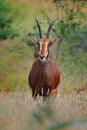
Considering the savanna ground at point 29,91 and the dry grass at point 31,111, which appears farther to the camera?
the dry grass at point 31,111

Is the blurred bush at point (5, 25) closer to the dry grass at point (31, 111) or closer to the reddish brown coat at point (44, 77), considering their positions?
the reddish brown coat at point (44, 77)

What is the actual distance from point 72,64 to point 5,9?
1063cm

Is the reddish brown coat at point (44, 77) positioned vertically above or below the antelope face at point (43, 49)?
below

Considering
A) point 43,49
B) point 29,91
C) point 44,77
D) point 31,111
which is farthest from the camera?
point 29,91

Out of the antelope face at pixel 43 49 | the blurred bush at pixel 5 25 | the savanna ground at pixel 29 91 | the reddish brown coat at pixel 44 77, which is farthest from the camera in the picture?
the blurred bush at pixel 5 25

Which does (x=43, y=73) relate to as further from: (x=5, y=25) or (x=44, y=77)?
(x=5, y=25)

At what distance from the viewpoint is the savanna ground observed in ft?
18.1

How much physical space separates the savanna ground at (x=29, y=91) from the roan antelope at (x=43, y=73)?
0.80 feet

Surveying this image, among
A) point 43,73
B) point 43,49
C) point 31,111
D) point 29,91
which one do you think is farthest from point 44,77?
point 31,111

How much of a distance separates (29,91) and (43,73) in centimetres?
183

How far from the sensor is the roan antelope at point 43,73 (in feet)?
37.5

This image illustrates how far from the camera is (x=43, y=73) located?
11.9 meters

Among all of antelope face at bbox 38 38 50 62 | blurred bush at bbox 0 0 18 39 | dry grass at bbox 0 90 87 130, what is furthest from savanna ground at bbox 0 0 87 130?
antelope face at bbox 38 38 50 62

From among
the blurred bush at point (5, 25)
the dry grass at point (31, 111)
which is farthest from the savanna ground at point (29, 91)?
the blurred bush at point (5, 25)
